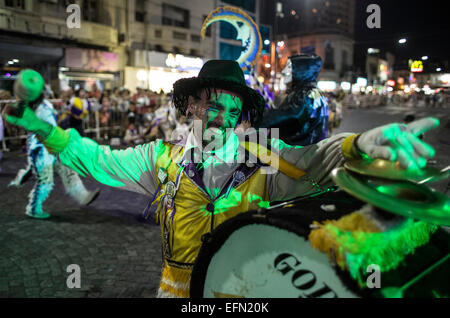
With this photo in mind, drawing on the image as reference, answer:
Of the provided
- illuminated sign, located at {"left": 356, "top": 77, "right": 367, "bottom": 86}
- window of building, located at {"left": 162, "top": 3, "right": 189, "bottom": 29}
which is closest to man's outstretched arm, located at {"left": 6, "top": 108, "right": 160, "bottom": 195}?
window of building, located at {"left": 162, "top": 3, "right": 189, "bottom": 29}

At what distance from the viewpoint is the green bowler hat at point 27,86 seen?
1.61m

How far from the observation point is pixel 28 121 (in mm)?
1683

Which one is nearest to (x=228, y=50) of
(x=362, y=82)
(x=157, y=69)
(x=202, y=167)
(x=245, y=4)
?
(x=245, y=4)

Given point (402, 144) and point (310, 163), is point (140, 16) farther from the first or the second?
point (402, 144)

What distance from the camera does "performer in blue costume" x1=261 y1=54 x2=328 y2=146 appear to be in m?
4.08

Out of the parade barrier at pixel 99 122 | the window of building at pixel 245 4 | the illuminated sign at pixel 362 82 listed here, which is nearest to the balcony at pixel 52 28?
the parade barrier at pixel 99 122

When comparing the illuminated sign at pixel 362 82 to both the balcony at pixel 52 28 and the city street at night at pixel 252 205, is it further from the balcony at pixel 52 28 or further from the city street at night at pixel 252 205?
the city street at night at pixel 252 205

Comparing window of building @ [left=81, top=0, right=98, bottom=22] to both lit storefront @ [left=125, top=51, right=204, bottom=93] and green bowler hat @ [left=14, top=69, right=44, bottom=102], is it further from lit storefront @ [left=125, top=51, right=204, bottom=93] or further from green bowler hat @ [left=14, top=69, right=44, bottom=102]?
green bowler hat @ [left=14, top=69, right=44, bottom=102]

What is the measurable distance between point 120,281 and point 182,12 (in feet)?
90.3

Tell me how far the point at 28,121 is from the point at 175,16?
92.9 ft

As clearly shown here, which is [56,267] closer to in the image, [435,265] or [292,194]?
[292,194]

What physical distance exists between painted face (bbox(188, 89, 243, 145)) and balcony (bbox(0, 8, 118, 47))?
714 inches
